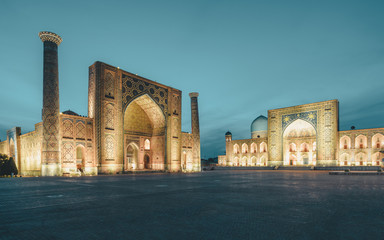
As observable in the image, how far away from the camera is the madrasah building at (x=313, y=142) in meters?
31.3

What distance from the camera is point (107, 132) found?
1980 centimetres

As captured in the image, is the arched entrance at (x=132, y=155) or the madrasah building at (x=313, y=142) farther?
the madrasah building at (x=313, y=142)

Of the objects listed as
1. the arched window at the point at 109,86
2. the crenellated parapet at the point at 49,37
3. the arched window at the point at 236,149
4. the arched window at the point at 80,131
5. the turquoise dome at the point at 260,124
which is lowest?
the arched window at the point at 236,149

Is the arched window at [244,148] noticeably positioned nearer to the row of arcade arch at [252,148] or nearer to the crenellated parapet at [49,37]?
the row of arcade arch at [252,148]

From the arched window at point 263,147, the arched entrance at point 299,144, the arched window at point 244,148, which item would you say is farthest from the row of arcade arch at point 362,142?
the arched window at point 244,148

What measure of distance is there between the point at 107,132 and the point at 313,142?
30.3 metres

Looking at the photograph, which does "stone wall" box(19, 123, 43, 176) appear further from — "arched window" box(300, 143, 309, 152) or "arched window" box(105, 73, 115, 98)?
"arched window" box(300, 143, 309, 152)

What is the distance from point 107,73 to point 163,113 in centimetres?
727

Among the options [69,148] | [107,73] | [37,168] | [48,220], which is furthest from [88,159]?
[48,220]

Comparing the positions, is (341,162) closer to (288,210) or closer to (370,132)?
(370,132)

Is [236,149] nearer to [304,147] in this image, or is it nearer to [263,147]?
[263,147]

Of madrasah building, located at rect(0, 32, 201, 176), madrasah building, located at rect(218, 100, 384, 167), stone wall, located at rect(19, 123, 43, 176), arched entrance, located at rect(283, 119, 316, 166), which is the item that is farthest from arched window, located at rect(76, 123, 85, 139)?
arched entrance, located at rect(283, 119, 316, 166)

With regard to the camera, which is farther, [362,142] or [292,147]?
[292,147]

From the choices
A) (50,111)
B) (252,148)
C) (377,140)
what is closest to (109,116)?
(50,111)
